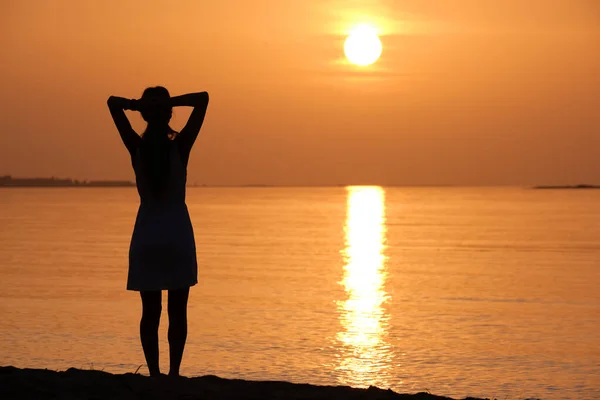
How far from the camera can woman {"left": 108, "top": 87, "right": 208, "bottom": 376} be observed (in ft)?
21.8

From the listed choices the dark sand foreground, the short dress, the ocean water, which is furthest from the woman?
the ocean water

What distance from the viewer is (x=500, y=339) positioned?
1792 cm

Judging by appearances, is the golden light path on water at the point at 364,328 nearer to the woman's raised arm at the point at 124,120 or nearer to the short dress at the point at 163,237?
the short dress at the point at 163,237

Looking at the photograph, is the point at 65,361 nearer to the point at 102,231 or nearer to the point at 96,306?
the point at 96,306

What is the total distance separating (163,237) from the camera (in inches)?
265

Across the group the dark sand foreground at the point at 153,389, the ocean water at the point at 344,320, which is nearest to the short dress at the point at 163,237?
the dark sand foreground at the point at 153,389

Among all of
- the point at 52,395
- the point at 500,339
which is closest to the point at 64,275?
the point at 500,339

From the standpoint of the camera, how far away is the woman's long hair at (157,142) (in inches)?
261

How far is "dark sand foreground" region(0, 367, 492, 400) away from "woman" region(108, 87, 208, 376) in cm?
75

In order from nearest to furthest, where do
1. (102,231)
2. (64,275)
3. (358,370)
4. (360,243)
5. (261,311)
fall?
(358,370) → (261,311) → (64,275) → (360,243) → (102,231)

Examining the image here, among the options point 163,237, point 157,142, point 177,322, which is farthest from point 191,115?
point 177,322

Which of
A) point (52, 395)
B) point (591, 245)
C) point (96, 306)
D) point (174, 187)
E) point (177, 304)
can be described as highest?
point (591, 245)

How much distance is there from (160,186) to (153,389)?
1475 millimetres

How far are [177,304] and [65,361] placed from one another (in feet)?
29.1
